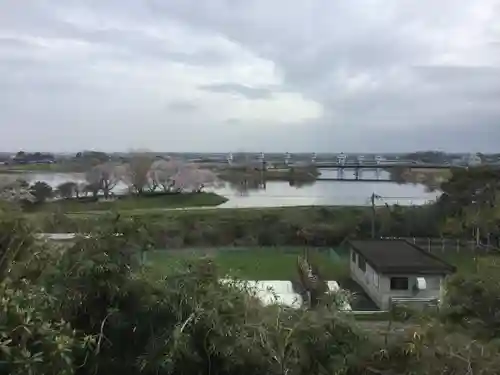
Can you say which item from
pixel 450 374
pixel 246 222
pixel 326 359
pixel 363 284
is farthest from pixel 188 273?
pixel 246 222

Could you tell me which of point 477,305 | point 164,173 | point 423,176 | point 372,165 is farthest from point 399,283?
point 372,165

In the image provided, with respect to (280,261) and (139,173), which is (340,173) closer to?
(139,173)

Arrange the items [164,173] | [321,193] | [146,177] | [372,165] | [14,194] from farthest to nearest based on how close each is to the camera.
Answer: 1. [372,165]
2. [164,173]
3. [321,193]
4. [146,177]
5. [14,194]

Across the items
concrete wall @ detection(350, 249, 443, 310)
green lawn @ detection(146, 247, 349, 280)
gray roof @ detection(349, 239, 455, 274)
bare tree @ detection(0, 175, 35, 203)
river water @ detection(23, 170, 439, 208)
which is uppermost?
bare tree @ detection(0, 175, 35, 203)

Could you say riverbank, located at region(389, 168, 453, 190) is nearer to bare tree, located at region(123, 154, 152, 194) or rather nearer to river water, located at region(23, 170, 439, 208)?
river water, located at region(23, 170, 439, 208)

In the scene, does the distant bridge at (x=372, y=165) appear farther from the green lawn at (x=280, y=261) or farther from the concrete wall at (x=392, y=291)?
the concrete wall at (x=392, y=291)

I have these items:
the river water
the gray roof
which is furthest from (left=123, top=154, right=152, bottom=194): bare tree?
the gray roof

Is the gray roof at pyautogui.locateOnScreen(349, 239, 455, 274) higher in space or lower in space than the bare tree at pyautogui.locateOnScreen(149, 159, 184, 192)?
lower
